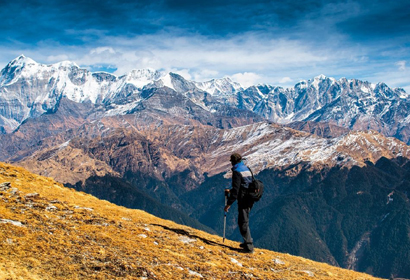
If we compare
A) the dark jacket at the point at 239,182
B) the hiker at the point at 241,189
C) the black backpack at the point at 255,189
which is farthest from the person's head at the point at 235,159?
the black backpack at the point at 255,189

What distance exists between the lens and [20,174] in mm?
34281

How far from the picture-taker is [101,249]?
18859 mm

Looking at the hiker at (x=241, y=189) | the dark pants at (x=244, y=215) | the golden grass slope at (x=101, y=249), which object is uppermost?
the hiker at (x=241, y=189)

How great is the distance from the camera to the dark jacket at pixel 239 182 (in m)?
23.7

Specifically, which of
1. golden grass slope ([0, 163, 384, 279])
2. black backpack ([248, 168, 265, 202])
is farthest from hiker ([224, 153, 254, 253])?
golden grass slope ([0, 163, 384, 279])

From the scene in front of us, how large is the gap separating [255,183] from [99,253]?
10052 millimetres

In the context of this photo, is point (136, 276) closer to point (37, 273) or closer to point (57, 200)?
point (37, 273)

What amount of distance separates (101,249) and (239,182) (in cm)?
907

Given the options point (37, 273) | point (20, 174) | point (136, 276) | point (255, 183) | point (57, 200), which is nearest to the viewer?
point (37, 273)

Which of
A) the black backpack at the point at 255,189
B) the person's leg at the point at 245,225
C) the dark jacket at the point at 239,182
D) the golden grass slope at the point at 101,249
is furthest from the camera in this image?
the person's leg at the point at 245,225

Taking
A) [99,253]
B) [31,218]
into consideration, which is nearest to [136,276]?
[99,253]

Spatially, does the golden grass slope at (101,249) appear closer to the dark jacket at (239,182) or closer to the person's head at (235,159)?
the dark jacket at (239,182)

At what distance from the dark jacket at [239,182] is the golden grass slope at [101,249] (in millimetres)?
3610

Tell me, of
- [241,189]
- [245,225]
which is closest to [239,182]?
[241,189]
